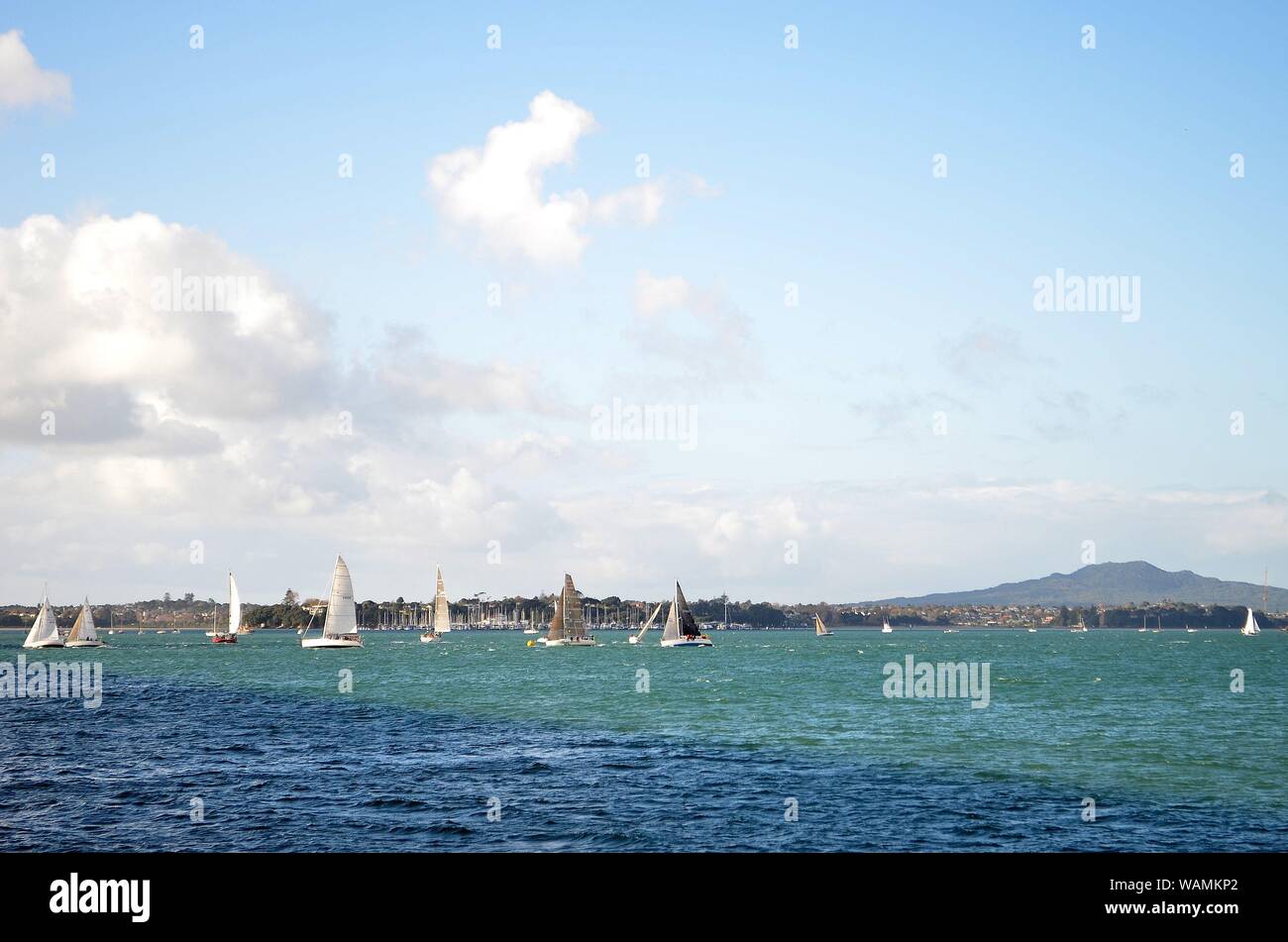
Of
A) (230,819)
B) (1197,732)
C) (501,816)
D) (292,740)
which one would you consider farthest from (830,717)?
(230,819)

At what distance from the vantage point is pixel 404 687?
12319 centimetres

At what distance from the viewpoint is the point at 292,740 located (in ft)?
215

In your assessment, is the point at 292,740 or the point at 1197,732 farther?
the point at 1197,732

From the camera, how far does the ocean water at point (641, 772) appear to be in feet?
Answer: 122

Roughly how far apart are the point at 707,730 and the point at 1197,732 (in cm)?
3343

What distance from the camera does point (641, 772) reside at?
2064 inches

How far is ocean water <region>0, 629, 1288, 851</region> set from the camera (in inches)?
1469

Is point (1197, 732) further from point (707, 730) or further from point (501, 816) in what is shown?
point (501, 816)
